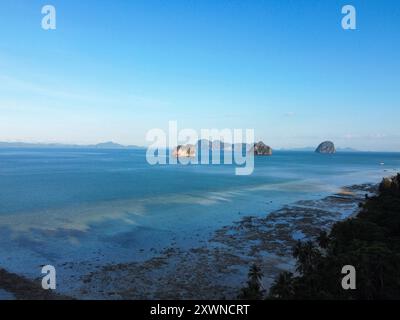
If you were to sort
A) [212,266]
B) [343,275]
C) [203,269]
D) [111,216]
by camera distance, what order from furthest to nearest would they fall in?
[111,216] < [212,266] < [203,269] < [343,275]

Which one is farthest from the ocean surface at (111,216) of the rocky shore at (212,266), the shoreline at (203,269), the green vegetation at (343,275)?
the green vegetation at (343,275)

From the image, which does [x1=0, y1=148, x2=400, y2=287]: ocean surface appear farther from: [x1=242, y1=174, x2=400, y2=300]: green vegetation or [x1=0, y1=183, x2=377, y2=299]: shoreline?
[x1=242, y1=174, x2=400, y2=300]: green vegetation

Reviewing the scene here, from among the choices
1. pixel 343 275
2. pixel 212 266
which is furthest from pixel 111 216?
pixel 343 275

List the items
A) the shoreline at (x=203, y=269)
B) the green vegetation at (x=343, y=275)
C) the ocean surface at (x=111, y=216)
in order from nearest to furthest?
the green vegetation at (x=343, y=275) < the shoreline at (x=203, y=269) < the ocean surface at (x=111, y=216)

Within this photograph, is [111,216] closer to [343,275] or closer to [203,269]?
[203,269]

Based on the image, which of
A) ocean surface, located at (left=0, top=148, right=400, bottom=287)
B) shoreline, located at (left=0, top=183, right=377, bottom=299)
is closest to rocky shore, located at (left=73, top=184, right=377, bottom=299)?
shoreline, located at (left=0, top=183, right=377, bottom=299)

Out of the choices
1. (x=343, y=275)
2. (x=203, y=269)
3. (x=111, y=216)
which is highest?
(x=343, y=275)

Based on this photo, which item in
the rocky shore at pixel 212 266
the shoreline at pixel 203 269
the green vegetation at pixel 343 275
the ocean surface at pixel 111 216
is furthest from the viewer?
the ocean surface at pixel 111 216

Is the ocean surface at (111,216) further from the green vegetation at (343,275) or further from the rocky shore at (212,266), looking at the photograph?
the green vegetation at (343,275)

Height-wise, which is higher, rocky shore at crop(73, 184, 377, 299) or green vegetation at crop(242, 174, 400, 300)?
green vegetation at crop(242, 174, 400, 300)

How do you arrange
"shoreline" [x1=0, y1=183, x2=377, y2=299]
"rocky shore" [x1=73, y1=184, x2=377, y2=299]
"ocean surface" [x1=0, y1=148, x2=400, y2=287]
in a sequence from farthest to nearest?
"ocean surface" [x1=0, y1=148, x2=400, y2=287] → "rocky shore" [x1=73, y1=184, x2=377, y2=299] → "shoreline" [x1=0, y1=183, x2=377, y2=299]

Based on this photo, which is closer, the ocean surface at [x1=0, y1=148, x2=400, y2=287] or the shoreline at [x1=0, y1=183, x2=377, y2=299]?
the shoreline at [x1=0, y1=183, x2=377, y2=299]

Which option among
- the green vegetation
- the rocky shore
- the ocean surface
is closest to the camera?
the green vegetation
